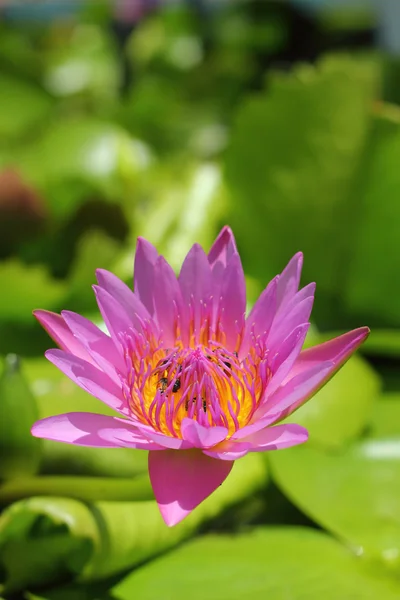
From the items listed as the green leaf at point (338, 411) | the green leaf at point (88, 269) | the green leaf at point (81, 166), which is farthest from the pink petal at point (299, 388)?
the green leaf at point (81, 166)

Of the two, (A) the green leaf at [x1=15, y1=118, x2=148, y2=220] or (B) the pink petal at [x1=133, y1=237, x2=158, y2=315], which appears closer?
(B) the pink petal at [x1=133, y1=237, x2=158, y2=315]

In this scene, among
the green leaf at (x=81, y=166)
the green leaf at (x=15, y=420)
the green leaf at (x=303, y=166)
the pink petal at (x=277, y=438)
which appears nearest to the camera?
the pink petal at (x=277, y=438)

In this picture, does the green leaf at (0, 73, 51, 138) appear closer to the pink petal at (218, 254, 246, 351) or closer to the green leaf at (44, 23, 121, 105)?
the green leaf at (44, 23, 121, 105)

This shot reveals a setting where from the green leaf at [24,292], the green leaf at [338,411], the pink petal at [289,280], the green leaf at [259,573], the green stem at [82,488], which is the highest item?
the pink petal at [289,280]

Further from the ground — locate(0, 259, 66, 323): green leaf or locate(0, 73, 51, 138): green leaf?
locate(0, 73, 51, 138): green leaf

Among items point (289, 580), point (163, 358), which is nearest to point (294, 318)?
point (163, 358)

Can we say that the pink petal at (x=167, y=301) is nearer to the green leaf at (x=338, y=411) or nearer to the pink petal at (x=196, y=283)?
the pink petal at (x=196, y=283)

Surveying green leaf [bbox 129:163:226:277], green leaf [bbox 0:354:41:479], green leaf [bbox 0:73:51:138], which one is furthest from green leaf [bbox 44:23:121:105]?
green leaf [bbox 0:354:41:479]
